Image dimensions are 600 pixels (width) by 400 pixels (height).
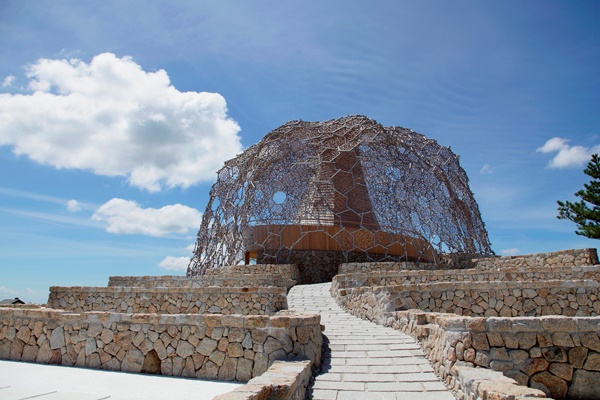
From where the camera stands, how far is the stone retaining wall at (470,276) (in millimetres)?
11383

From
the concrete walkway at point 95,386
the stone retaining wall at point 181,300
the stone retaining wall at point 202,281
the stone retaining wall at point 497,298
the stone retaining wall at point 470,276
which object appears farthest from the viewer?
the stone retaining wall at point 202,281

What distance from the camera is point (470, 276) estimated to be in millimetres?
12258

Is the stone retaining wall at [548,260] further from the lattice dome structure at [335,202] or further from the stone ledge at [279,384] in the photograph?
the stone ledge at [279,384]

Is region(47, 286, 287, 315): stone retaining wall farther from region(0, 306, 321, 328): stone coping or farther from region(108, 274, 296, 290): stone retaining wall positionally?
region(0, 306, 321, 328): stone coping

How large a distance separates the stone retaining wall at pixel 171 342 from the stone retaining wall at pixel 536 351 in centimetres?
195

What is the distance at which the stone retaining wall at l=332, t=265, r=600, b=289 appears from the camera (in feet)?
37.3

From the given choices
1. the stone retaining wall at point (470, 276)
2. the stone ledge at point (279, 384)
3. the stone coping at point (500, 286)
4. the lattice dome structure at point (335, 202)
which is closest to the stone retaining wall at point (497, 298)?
the stone coping at point (500, 286)

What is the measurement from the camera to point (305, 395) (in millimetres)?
4984

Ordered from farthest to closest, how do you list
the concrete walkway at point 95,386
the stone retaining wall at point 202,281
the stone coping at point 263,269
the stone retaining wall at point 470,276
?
the stone coping at point 263,269 < the stone retaining wall at point 202,281 < the stone retaining wall at point 470,276 < the concrete walkway at point 95,386

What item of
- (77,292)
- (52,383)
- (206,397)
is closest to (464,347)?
(206,397)

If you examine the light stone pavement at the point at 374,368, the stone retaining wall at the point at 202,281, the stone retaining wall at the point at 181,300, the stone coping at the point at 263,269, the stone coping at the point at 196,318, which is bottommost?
the light stone pavement at the point at 374,368

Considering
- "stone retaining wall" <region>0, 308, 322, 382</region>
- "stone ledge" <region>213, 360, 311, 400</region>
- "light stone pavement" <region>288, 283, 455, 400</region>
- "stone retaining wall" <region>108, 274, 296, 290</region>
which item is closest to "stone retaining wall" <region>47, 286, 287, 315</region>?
"stone retaining wall" <region>108, 274, 296, 290</region>

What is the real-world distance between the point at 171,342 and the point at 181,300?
520 cm

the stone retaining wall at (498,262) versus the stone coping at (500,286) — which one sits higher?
the stone retaining wall at (498,262)
